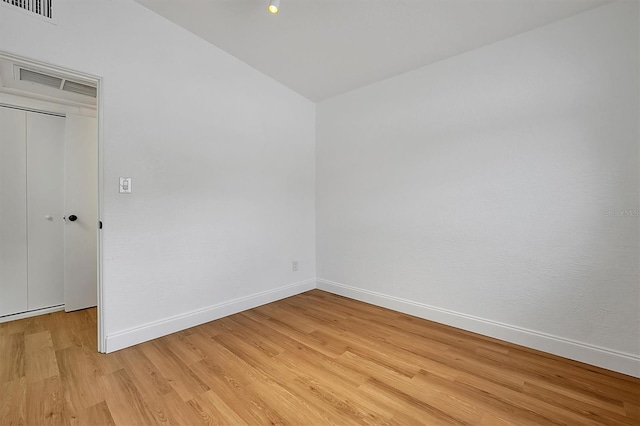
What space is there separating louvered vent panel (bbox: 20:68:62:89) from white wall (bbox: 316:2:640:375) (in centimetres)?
298

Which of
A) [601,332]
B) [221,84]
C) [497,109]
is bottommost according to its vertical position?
[601,332]

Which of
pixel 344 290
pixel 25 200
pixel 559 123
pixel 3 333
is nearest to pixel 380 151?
pixel 559 123

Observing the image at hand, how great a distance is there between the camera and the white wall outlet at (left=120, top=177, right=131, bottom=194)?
7.14 ft

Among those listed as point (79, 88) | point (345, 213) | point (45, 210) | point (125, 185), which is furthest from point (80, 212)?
point (345, 213)

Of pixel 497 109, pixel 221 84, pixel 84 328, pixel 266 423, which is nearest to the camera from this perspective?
pixel 266 423

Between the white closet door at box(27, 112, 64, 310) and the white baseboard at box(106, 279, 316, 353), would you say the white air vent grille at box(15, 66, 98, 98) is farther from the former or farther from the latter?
the white baseboard at box(106, 279, 316, 353)

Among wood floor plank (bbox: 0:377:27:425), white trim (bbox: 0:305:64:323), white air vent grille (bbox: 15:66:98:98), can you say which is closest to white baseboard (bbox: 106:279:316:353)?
wood floor plank (bbox: 0:377:27:425)


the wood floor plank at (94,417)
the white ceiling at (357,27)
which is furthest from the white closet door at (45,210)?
the wood floor plank at (94,417)

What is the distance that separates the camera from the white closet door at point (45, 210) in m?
2.87

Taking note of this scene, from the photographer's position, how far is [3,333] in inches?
95.8

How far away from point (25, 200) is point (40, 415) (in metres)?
2.40

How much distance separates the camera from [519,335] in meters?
2.25

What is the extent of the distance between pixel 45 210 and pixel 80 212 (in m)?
0.29

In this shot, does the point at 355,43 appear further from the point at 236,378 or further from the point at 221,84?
the point at 236,378
